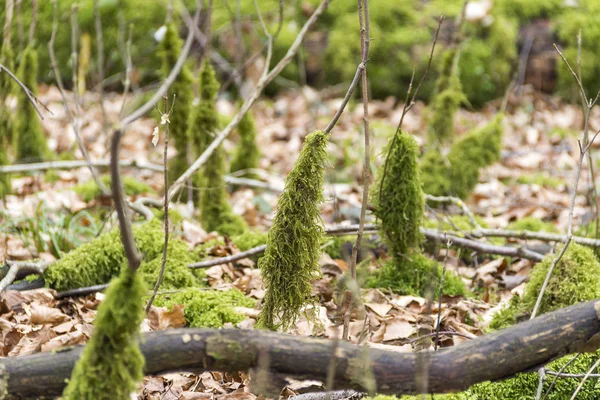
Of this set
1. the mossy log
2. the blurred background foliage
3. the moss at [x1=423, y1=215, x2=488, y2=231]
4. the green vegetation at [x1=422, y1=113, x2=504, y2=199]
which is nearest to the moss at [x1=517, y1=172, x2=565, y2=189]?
the green vegetation at [x1=422, y1=113, x2=504, y2=199]

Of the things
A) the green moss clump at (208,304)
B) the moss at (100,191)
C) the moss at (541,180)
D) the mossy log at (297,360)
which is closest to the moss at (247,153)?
the moss at (100,191)

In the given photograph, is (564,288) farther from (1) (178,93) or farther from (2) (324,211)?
(1) (178,93)

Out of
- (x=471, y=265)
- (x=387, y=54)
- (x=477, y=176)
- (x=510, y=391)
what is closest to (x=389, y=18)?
(x=387, y=54)

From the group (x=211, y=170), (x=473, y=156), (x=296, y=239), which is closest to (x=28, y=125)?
(x=211, y=170)

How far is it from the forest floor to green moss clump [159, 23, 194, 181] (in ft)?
1.00

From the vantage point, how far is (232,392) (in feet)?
8.82

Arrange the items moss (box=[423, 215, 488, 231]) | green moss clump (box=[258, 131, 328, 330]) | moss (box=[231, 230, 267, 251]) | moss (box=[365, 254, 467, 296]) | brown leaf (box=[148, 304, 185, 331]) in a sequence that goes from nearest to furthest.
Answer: green moss clump (box=[258, 131, 328, 330]) → brown leaf (box=[148, 304, 185, 331]) → moss (box=[365, 254, 467, 296]) → moss (box=[231, 230, 267, 251]) → moss (box=[423, 215, 488, 231])

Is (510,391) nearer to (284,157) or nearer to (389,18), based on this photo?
(284,157)

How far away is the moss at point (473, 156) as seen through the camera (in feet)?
16.8

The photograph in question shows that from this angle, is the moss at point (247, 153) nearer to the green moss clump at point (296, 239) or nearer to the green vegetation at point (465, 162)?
the green vegetation at point (465, 162)

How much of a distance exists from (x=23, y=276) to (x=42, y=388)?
66.3 inches

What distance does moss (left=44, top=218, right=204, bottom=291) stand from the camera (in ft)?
11.1

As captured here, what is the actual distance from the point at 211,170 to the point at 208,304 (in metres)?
1.34

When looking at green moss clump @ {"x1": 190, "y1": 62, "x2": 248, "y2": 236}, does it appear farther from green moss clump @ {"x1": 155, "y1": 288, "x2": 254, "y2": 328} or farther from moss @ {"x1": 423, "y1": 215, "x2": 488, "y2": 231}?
moss @ {"x1": 423, "y1": 215, "x2": 488, "y2": 231}
